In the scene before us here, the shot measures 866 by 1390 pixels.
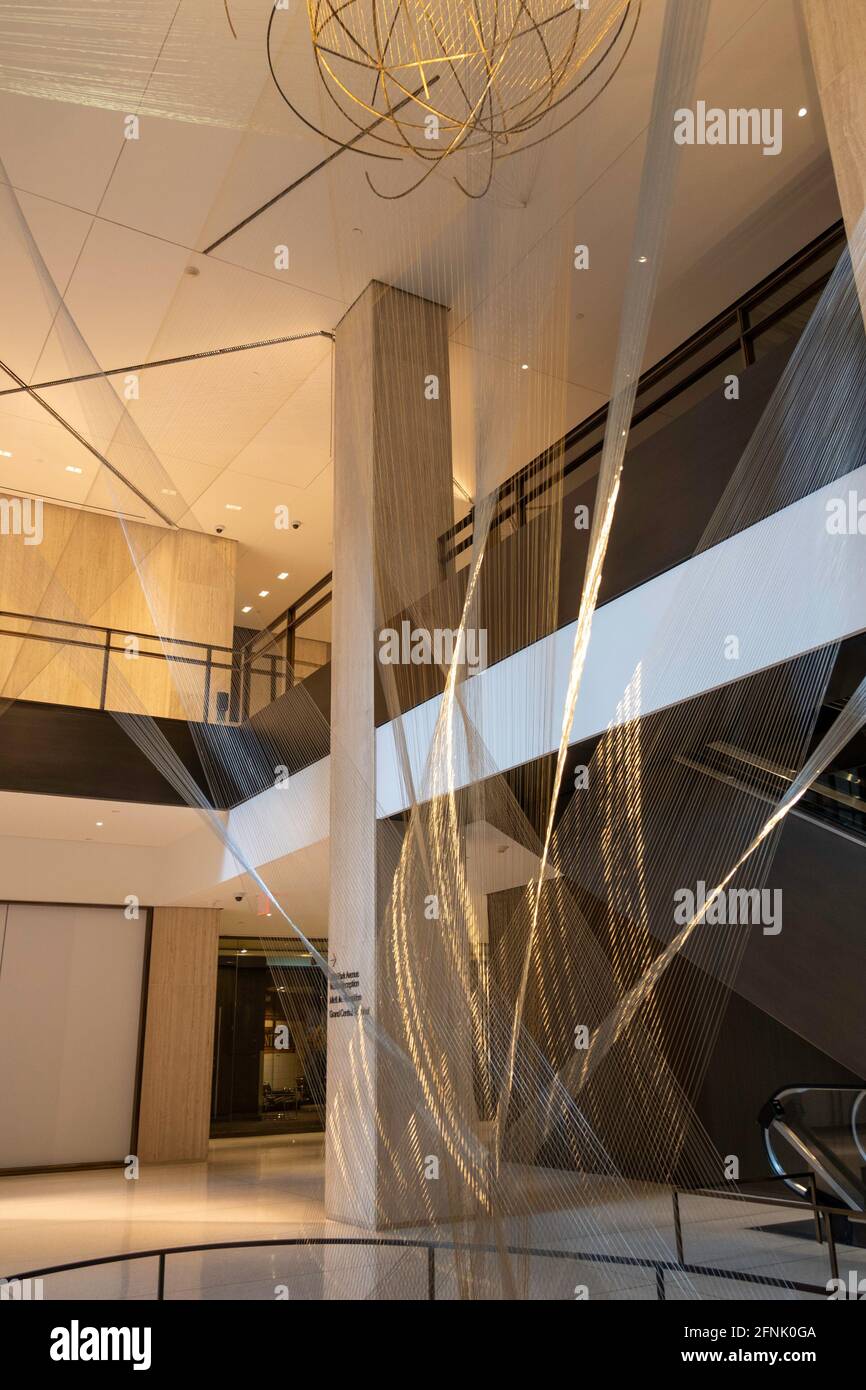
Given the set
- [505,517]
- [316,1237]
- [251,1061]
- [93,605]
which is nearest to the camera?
[505,517]

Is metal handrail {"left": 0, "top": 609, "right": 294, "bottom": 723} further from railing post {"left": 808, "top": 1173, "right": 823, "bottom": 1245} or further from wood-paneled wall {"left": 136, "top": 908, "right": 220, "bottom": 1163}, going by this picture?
railing post {"left": 808, "top": 1173, "right": 823, "bottom": 1245}

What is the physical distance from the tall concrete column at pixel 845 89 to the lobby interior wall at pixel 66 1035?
421 inches

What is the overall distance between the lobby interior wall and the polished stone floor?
17.3 inches

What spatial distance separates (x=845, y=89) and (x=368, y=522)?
3674mm

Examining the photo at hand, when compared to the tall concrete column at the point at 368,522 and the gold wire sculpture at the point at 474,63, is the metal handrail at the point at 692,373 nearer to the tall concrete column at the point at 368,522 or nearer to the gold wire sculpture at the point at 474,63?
the tall concrete column at the point at 368,522

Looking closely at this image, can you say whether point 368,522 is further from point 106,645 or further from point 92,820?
point 92,820

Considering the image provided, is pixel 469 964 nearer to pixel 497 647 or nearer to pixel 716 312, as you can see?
pixel 497 647

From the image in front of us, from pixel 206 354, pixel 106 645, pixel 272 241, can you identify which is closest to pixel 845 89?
pixel 272 241

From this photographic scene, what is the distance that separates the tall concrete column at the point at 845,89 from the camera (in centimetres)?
397

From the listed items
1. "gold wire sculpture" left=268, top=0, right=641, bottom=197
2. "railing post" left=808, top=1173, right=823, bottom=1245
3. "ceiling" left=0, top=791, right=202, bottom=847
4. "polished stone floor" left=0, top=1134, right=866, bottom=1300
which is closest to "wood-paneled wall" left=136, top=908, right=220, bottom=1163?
"polished stone floor" left=0, top=1134, right=866, bottom=1300

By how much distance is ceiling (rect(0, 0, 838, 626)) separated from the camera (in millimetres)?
4074

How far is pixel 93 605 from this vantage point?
483 inches

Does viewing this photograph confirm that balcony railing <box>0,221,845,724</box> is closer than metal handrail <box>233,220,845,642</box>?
No
